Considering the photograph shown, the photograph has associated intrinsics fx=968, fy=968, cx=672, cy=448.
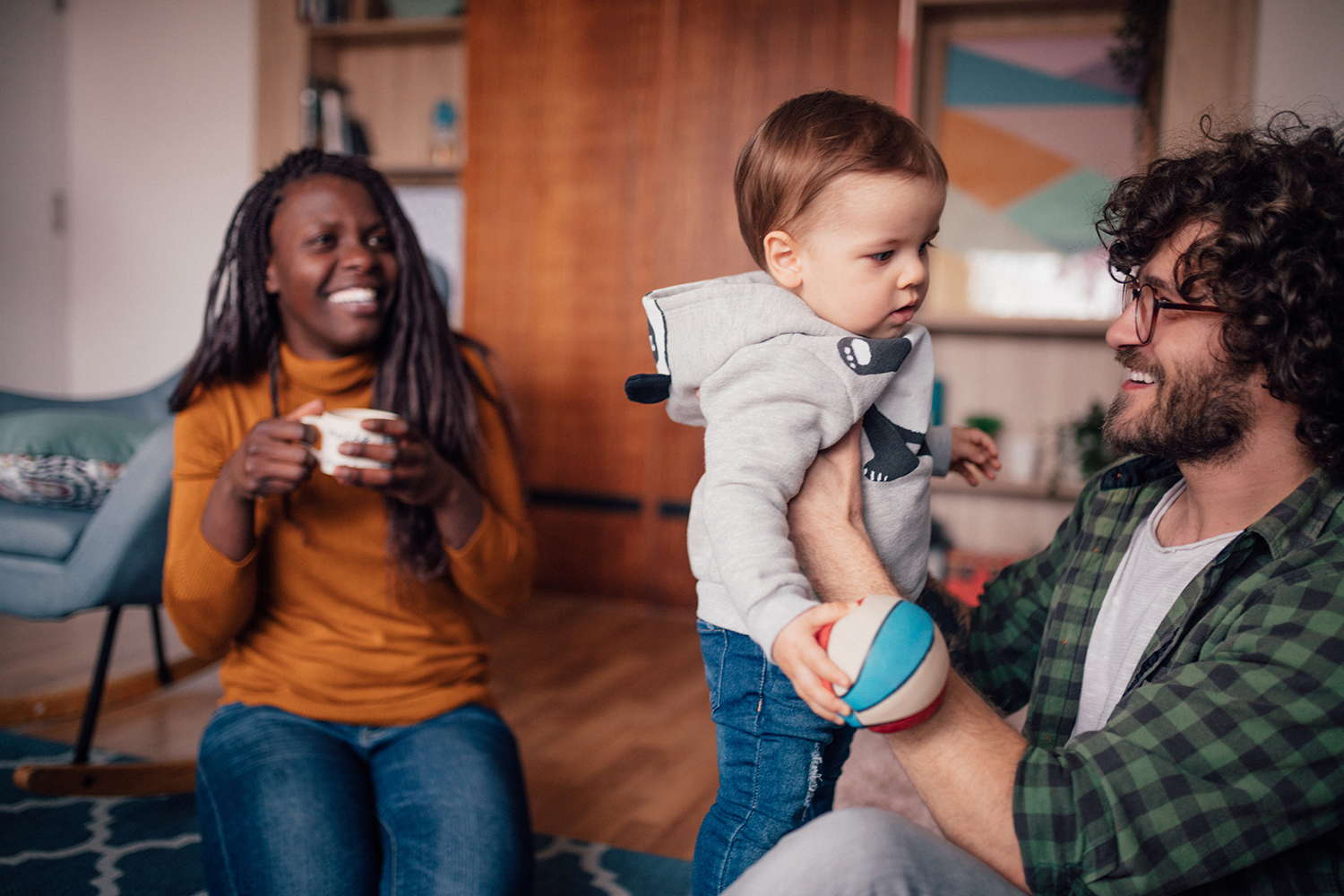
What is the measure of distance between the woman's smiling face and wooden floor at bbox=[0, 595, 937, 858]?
959 millimetres

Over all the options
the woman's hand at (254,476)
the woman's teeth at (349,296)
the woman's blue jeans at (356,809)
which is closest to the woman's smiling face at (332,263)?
the woman's teeth at (349,296)

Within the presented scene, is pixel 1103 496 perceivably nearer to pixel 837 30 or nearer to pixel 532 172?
pixel 837 30

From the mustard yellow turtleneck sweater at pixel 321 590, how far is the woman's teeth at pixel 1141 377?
0.92 m

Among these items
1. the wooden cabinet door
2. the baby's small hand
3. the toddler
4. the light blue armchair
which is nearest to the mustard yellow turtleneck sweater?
the light blue armchair

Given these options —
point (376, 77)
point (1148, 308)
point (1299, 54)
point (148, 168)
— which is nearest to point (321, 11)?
point (376, 77)

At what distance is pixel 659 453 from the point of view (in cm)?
360

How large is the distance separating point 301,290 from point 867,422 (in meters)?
0.90

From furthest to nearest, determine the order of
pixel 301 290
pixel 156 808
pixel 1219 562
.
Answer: pixel 156 808, pixel 301 290, pixel 1219 562

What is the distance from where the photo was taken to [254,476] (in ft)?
4.19

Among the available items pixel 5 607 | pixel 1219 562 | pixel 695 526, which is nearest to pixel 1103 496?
pixel 1219 562

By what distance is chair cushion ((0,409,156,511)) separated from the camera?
207cm

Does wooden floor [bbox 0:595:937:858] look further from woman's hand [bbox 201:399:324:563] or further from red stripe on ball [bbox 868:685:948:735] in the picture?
woman's hand [bbox 201:399:324:563]

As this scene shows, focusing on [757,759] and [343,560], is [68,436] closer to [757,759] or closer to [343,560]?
[343,560]

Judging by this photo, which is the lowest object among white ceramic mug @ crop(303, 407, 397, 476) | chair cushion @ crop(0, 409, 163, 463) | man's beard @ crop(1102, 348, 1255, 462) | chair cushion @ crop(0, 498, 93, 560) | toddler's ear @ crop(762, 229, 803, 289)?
chair cushion @ crop(0, 498, 93, 560)
